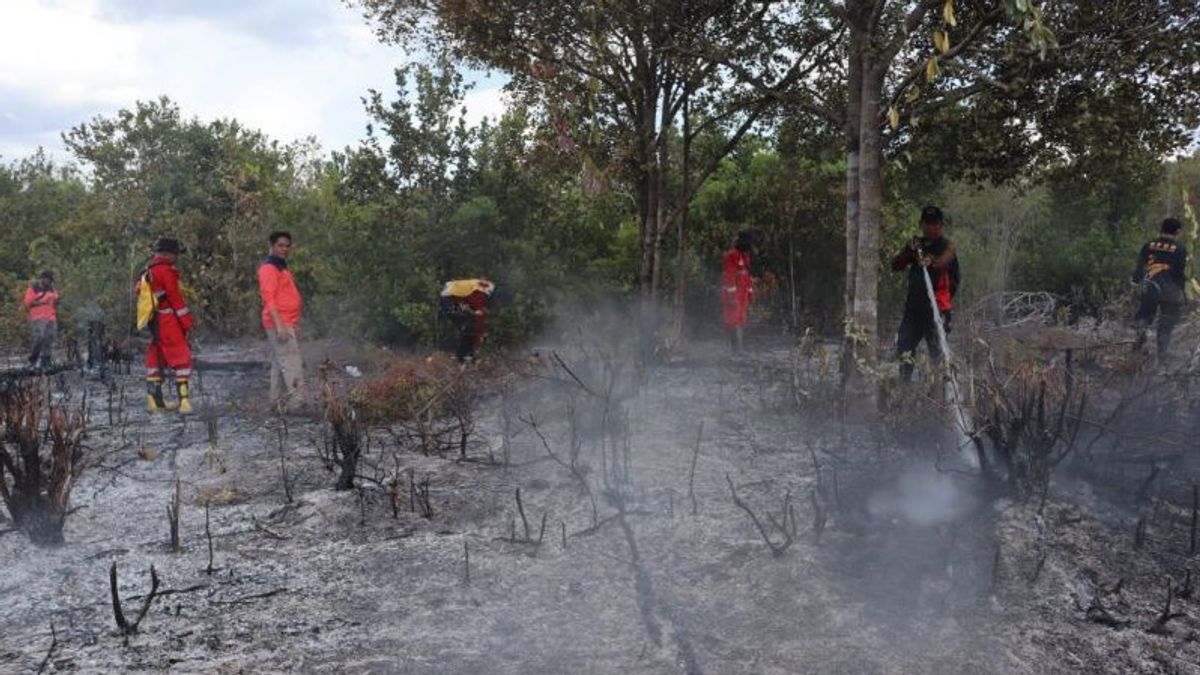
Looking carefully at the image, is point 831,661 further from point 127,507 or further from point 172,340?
point 172,340

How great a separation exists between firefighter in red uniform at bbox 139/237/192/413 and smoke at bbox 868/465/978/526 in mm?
5979

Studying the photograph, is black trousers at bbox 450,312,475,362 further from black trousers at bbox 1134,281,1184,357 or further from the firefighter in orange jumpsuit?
black trousers at bbox 1134,281,1184,357

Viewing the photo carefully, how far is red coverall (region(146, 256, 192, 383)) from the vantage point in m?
7.62

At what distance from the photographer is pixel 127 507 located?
5.16 m

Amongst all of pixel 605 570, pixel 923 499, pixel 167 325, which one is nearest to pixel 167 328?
pixel 167 325

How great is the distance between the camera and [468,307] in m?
9.38

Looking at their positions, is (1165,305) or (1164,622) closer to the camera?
(1164,622)

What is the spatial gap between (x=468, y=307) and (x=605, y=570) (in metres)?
5.59

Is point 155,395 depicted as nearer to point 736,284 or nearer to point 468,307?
point 468,307

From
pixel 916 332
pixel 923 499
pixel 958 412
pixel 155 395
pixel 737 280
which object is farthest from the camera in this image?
pixel 737 280

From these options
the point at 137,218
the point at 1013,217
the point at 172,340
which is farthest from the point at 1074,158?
the point at 137,218

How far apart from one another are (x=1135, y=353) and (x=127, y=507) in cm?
750

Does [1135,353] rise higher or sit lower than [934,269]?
lower

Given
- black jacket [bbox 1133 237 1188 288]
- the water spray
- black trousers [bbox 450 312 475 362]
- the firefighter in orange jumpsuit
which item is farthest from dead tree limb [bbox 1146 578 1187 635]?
the firefighter in orange jumpsuit
